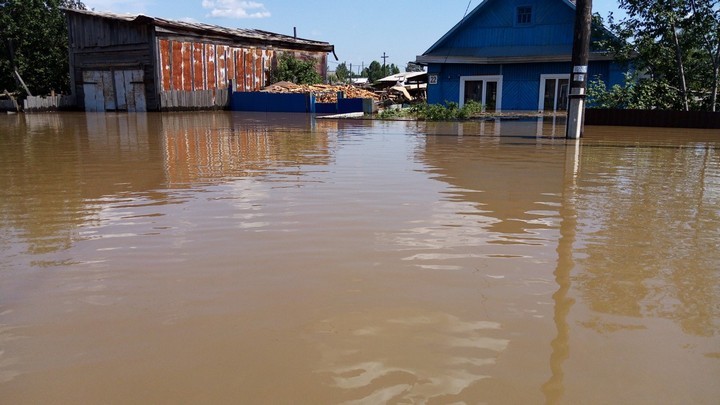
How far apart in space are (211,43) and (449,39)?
1328 centimetres

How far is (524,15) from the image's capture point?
1183 inches

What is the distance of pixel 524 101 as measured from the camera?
30.7m

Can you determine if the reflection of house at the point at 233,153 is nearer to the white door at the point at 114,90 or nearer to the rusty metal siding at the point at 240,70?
the white door at the point at 114,90

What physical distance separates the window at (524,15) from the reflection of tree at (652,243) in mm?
23230

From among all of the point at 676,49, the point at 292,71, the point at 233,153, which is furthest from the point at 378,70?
the point at 233,153

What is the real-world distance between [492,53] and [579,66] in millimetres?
17399

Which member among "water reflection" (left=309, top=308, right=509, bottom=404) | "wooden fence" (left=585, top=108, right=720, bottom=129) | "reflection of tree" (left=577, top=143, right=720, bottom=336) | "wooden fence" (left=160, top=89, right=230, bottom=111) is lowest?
"water reflection" (left=309, top=308, right=509, bottom=404)

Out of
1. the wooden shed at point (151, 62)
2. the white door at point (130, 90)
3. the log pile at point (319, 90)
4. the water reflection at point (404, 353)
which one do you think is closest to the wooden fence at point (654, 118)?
the log pile at point (319, 90)

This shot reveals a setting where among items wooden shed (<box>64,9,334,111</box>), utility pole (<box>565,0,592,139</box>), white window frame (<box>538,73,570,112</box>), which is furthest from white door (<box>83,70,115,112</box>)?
utility pole (<box>565,0,592,139</box>)

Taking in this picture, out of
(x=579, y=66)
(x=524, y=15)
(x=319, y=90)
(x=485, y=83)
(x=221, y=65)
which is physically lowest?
(x=319, y=90)

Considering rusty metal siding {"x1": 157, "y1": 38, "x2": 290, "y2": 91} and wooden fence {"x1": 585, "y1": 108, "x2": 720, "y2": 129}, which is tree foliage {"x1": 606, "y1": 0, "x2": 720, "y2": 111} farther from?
Answer: rusty metal siding {"x1": 157, "y1": 38, "x2": 290, "y2": 91}

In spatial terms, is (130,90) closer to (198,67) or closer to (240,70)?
(198,67)

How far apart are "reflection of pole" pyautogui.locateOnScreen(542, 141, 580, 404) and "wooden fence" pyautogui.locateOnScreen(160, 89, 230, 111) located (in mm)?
27506

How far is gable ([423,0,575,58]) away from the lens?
95.6ft
